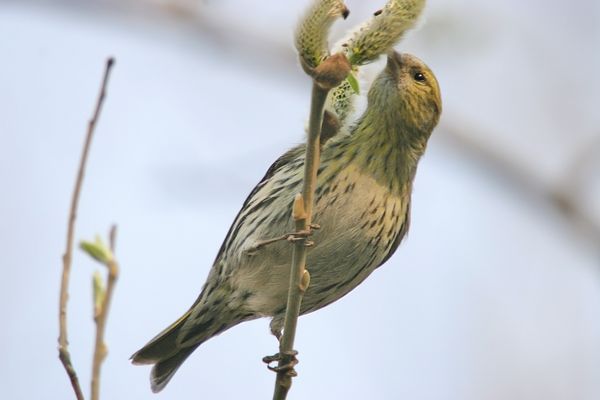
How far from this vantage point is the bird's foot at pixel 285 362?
13.7 feet

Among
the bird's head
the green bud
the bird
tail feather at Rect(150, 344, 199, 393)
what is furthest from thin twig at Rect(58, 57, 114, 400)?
tail feather at Rect(150, 344, 199, 393)

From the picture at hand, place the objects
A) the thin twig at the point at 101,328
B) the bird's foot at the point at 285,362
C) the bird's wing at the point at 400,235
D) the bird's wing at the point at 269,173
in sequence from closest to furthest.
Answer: the thin twig at the point at 101,328 < the bird's foot at the point at 285,362 < the bird's wing at the point at 400,235 < the bird's wing at the point at 269,173

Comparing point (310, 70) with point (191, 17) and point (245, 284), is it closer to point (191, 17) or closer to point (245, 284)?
point (245, 284)

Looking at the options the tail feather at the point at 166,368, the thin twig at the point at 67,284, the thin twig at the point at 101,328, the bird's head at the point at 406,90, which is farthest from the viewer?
the tail feather at the point at 166,368

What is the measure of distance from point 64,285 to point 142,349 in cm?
367

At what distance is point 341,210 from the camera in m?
5.13

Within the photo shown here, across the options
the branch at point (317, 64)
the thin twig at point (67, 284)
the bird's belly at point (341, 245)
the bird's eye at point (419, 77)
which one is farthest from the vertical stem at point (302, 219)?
the bird's eye at point (419, 77)

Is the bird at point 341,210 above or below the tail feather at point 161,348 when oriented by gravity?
above

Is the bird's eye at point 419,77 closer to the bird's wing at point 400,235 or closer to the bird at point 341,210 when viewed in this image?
the bird at point 341,210

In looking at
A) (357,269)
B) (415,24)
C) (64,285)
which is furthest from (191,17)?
(64,285)

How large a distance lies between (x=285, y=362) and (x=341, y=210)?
1067mm

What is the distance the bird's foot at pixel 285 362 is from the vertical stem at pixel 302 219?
0.51 ft

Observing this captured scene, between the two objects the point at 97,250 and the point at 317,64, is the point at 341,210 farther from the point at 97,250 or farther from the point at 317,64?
the point at 97,250

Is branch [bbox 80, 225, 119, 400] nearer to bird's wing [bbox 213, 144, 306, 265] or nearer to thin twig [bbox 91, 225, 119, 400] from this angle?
thin twig [bbox 91, 225, 119, 400]
